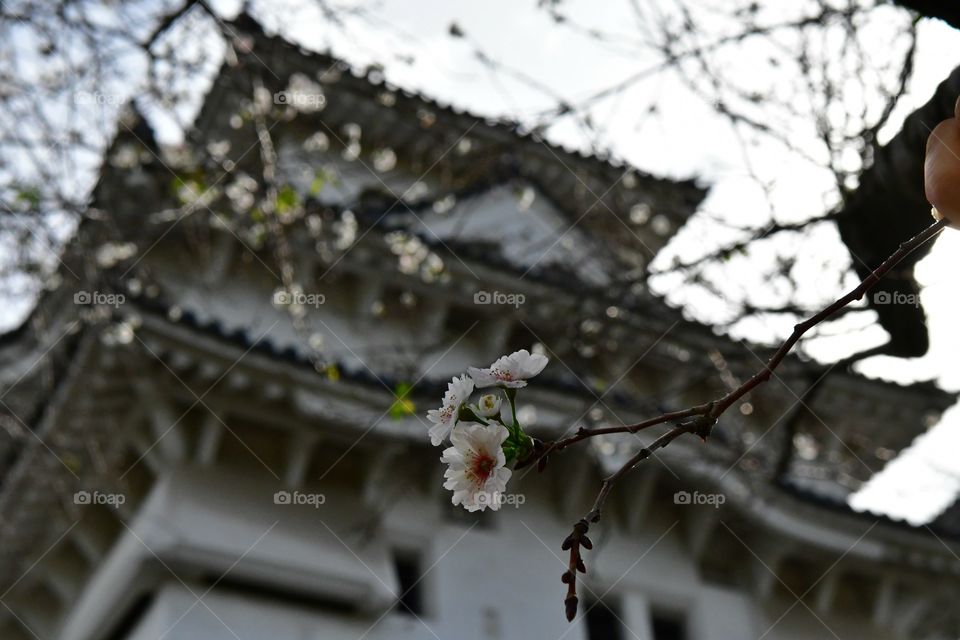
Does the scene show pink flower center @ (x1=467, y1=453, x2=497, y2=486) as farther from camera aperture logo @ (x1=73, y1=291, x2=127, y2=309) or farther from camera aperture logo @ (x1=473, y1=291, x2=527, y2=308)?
camera aperture logo @ (x1=473, y1=291, x2=527, y2=308)

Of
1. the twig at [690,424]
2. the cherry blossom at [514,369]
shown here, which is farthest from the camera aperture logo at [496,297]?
the twig at [690,424]

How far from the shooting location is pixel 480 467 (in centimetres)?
208

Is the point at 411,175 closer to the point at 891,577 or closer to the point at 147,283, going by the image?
the point at 147,283

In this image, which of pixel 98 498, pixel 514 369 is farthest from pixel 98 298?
pixel 514 369

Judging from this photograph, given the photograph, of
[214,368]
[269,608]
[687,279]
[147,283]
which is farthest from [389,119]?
[687,279]

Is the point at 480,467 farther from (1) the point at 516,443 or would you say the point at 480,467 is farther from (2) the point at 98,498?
(2) the point at 98,498

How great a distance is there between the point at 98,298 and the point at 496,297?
487 centimetres

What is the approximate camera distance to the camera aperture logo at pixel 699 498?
11.1 meters

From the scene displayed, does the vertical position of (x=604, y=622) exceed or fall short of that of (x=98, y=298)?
it falls short

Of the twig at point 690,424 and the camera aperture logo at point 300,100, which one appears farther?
the camera aperture logo at point 300,100

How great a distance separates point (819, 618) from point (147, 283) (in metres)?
7.13

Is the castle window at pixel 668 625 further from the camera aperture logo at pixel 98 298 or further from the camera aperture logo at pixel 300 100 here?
the camera aperture logo at pixel 98 298

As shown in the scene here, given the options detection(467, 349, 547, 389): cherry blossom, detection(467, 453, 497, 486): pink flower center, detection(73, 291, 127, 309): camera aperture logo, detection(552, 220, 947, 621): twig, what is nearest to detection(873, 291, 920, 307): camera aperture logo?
detection(552, 220, 947, 621): twig

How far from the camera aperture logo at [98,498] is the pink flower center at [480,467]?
8.60m
